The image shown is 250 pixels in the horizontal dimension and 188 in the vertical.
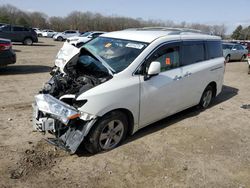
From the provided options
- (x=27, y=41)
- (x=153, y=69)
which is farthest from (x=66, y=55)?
(x=27, y=41)

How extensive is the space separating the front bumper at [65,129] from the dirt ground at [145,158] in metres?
0.23

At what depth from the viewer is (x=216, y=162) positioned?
13.3 ft

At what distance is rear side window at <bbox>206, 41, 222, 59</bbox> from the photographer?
6.27 metres

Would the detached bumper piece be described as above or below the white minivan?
below

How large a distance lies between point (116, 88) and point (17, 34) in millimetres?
21993

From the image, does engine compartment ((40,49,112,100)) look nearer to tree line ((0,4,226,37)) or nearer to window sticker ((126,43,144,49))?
window sticker ((126,43,144,49))

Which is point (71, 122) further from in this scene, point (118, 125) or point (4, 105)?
point (4, 105)

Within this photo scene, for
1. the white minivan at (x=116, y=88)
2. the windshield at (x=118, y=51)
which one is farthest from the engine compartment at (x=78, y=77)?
the windshield at (x=118, y=51)

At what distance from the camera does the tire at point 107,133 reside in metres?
3.79

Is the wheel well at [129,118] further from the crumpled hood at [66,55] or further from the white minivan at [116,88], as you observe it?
the crumpled hood at [66,55]

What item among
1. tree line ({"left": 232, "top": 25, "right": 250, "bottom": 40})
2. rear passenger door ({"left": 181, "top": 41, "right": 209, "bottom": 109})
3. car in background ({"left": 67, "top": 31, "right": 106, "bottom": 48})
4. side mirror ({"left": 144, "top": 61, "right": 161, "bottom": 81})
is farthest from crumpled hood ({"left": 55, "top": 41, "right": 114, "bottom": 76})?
tree line ({"left": 232, "top": 25, "right": 250, "bottom": 40})

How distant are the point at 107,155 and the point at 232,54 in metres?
17.5

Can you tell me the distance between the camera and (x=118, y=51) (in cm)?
452

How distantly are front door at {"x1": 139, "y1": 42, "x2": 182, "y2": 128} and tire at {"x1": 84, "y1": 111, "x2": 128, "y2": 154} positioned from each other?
426 mm
